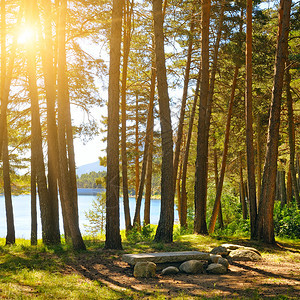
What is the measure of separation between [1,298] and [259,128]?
50.6 ft

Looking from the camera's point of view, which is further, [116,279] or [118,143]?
[118,143]

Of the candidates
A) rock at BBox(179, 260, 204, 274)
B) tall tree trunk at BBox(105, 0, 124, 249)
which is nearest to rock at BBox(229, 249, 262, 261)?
rock at BBox(179, 260, 204, 274)

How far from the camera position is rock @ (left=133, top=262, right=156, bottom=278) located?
716 cm

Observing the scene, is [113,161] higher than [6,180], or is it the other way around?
[113,161]

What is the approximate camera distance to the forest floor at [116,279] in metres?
5.57

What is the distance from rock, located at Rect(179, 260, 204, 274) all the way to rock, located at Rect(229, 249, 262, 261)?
63.0 inches

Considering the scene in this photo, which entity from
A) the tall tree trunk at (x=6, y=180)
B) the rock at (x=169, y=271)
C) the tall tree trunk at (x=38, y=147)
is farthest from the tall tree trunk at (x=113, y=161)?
the tall tree trunk at (x=6, y=180)

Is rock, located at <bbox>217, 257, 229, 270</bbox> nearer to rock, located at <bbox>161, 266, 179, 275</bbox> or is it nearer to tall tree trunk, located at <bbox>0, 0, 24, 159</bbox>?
rock, located at <bbox>161, 266, 179, 275</bbox>

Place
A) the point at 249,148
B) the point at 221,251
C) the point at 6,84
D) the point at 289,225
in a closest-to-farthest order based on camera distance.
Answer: the point at 221,251
the point at 249,148
the point at 6,84
the point at 289,225

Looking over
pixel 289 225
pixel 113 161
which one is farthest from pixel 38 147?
pixel 289 225

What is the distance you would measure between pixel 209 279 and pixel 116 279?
1.88 m

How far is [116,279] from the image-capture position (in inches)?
268

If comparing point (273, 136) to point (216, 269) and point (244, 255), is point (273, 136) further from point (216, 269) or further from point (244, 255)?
point (216, 269)

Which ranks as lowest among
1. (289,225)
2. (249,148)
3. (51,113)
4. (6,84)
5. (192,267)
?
(289,225)
